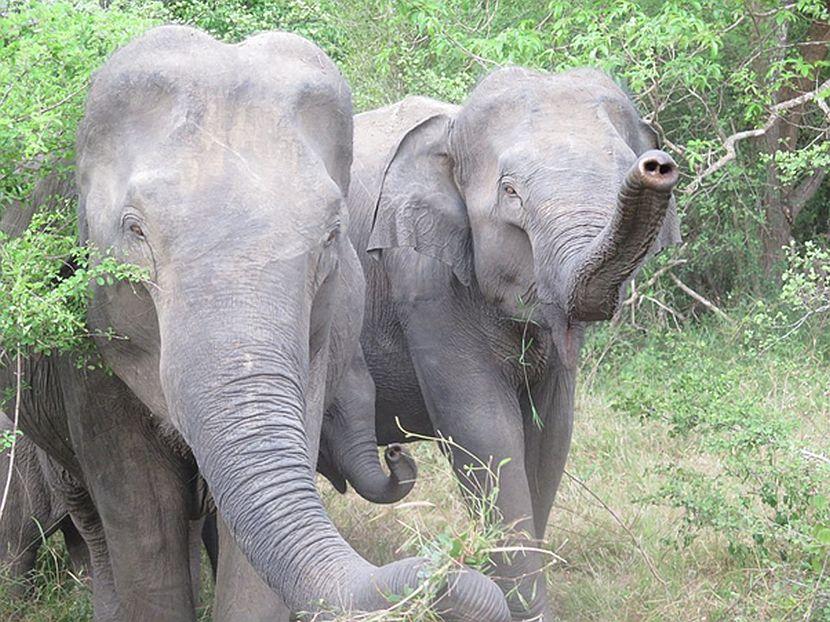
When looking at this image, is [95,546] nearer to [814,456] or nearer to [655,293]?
[814,456]

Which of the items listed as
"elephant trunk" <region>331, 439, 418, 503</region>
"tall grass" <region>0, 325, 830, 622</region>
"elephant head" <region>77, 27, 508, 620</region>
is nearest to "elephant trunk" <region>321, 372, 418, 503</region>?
"elephant trunk" <region>331, 439, 418, 503</region>

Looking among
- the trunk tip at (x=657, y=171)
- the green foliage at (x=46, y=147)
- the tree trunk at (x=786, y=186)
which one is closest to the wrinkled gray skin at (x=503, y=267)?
the trunk tip at (x=657, y=171)

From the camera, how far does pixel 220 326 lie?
4.00m


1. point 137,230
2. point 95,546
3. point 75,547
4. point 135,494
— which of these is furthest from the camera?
point 75,547

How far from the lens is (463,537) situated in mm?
3453

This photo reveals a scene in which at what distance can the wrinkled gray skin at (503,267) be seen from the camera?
5590 mm

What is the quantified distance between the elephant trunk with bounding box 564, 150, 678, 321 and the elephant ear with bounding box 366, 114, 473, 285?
34.5 inches

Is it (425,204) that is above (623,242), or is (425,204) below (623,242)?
below

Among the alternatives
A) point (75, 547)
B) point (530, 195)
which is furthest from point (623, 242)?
point (75, 547)

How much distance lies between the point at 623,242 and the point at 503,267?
105 centimetres

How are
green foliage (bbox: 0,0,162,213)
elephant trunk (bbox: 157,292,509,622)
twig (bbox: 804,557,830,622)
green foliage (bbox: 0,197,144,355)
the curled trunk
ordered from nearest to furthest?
1. elephant trunk (bbox: 157,292,509,622)
2. green foliage (bbox: 0,197,144,355)
3. green foliage (bbox: 0,0,162,213)
4. twig (bbox: 804,557,830,622)
5. the curled trunk

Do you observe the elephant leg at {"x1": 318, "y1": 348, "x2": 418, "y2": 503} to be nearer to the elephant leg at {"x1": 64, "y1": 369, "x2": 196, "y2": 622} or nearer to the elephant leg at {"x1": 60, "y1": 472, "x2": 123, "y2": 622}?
the elephant leg at {"x1": 64, "y1": 369, "x2": 196, "y2": 622}

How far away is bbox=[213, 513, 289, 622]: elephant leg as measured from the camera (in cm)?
474

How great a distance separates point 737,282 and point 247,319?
6.91 metres
